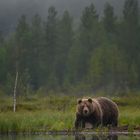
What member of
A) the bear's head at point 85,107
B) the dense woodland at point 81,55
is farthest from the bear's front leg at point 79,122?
the dense woodland at point 81,55

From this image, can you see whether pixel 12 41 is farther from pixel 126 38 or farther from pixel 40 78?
pixel 126 38

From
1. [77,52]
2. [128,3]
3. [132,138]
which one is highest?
[128,3]

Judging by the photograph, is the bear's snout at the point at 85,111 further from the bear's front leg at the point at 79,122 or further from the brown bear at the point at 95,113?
the bear's front leg at the point at 79,122

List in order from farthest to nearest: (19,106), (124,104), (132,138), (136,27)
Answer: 1. (136,27)
2. (124,104)
3. (19,106)
4. (132,138)

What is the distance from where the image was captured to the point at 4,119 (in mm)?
29391

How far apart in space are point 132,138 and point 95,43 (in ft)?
350

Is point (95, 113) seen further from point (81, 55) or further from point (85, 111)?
point (81, 55)

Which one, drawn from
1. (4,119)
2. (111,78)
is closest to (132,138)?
(4,119)

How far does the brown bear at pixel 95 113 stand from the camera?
28578mm

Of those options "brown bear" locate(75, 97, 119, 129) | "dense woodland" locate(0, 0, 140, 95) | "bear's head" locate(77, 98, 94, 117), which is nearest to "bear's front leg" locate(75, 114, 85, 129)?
"brown bear" locate(75, 97, 119, 129)

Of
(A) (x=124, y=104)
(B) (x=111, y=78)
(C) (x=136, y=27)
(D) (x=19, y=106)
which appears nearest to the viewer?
(D) (x=19, y=106)

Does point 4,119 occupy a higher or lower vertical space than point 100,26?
lower

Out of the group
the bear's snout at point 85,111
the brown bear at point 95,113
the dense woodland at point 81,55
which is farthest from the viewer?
the dense woodland at point 81,55

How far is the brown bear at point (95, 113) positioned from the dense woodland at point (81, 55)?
3016 inches
